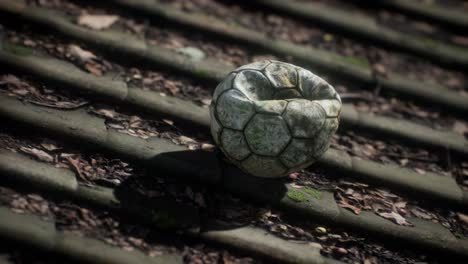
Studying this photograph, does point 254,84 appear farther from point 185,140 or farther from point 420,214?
point 420,214

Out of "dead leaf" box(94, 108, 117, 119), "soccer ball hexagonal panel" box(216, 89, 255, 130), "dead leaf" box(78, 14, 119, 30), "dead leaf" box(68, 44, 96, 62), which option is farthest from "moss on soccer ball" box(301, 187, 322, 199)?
"dead leaf" box(78, 14, 119, 30)

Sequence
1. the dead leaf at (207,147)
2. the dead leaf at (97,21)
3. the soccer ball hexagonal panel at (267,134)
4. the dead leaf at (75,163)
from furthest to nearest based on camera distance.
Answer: the dead leaf at (97,21), the dead leaf at (207,147), the dead leaf at (75,163), the soccer ball hexagonal panel at (267,134)

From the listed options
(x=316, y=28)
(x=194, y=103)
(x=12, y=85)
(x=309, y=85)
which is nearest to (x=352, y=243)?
(x=309, y=85)

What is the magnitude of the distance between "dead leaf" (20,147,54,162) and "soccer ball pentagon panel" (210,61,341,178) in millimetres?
749

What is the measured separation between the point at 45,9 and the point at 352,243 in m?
2.12

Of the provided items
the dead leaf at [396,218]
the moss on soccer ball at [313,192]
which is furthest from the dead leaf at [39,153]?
the dead leaf at [396,218]

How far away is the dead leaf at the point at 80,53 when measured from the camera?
2.63 m

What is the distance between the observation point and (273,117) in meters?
2.05

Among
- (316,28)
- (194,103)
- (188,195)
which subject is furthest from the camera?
(316,28)

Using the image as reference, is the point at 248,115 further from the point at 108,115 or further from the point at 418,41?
the point at 418,41

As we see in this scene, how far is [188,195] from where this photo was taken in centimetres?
222

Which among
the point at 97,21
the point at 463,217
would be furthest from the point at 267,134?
the point at 97,21

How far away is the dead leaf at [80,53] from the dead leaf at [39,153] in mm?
636

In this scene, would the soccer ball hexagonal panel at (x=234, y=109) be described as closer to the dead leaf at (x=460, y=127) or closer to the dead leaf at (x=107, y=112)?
the dead leaf at (x=107, y=112)
